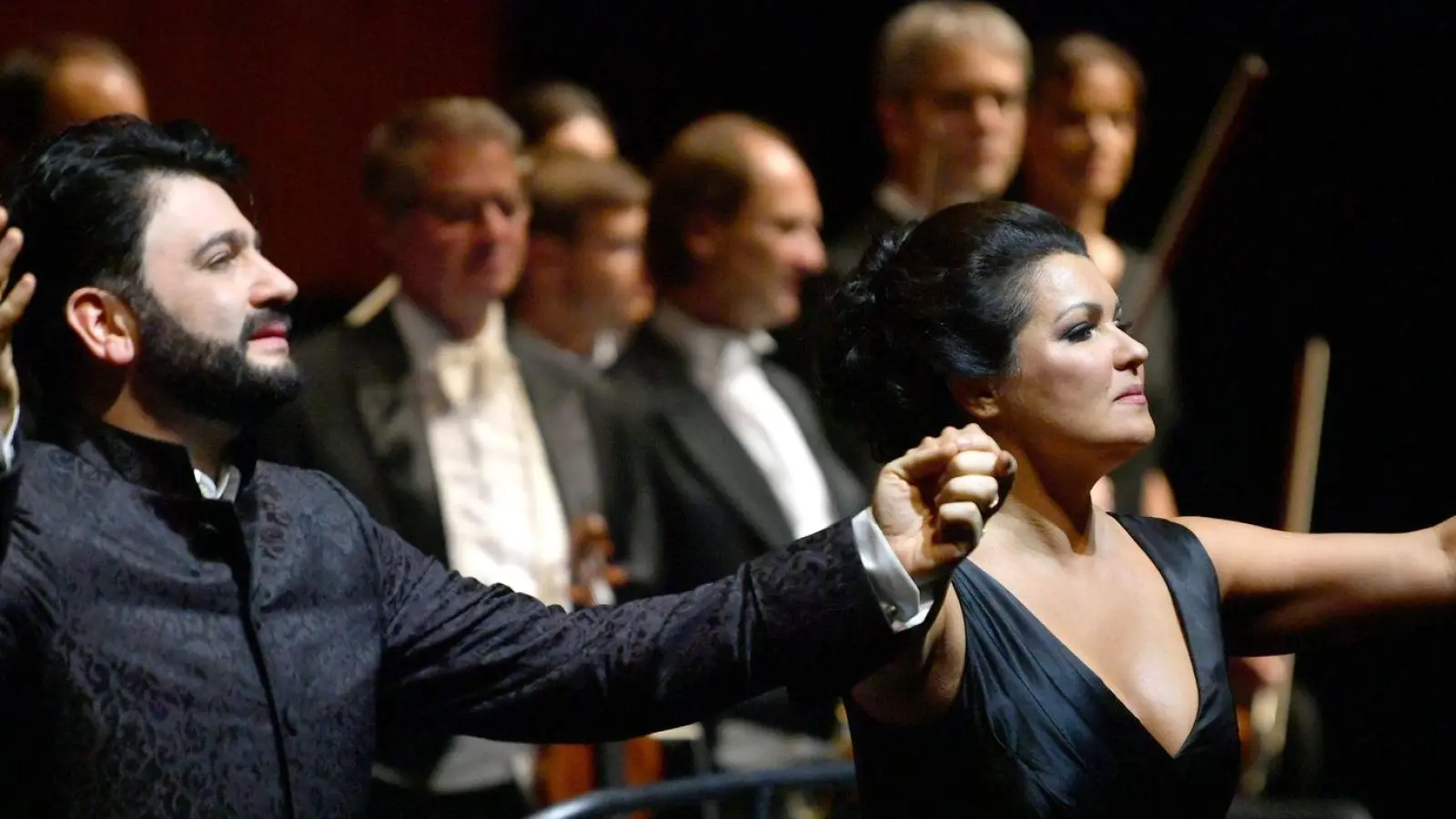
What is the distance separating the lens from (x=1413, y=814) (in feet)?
15.0

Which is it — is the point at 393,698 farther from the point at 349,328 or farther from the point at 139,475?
the point at 349,328

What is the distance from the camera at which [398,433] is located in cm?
330

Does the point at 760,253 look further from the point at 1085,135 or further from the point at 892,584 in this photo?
the point at 892,584

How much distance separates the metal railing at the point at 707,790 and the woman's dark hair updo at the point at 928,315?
521 mm

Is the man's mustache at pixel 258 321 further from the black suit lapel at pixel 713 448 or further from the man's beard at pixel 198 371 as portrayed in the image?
the black suit lapel at pixel 713 448

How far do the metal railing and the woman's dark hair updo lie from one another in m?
0.52

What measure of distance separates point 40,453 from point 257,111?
2.82m

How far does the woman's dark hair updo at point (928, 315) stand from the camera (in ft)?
7.46

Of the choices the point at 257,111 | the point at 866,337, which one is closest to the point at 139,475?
the point at 866,337

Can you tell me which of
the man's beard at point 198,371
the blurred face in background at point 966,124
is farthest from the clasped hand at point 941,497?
the blurred face in background at point 966,124

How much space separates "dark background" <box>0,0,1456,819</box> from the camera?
4570 millimetres

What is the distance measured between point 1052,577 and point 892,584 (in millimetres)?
311

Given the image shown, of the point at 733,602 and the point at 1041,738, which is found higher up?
the point at 733,602

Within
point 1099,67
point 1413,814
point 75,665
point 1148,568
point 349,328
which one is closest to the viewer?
point 75,665
